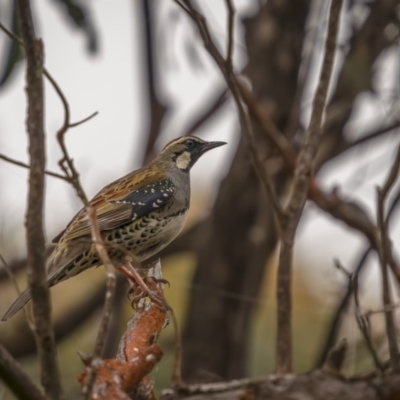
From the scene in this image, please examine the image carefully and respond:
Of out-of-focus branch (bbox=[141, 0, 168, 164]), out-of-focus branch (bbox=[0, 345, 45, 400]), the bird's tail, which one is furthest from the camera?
out-of-focus branch (bbox=[141, 0, 168, 164])

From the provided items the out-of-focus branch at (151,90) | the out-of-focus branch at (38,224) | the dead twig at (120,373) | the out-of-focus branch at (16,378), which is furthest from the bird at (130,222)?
the out-of-focus branch at (151,90)

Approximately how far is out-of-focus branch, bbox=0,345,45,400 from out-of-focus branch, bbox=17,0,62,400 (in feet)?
0.26

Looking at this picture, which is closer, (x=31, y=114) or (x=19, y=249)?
(x=31, y=114)

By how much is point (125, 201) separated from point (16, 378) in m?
2.90

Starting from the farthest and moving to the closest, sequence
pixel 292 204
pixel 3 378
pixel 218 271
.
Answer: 1. pixel 218 271
2. pixel 292 204
3. pixel 3 378

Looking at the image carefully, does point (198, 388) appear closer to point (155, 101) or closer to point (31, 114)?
point (31, 114)

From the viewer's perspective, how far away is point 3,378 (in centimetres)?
261

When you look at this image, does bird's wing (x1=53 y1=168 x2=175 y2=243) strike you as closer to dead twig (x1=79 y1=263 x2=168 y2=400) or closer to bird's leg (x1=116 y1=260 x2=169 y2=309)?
bird's leg (x1=116 y1=260 x2=169 y2=309)

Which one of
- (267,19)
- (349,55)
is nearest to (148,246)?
(349,55)

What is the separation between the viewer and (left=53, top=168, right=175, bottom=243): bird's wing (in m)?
5.13

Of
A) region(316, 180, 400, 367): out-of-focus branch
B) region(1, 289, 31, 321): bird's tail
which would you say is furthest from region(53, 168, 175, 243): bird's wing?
region(316, 180, 400, 367): out-of-focus branch

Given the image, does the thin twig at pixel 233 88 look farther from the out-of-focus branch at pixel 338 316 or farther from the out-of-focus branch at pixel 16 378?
the out-of-focus branch at pixel 16 378

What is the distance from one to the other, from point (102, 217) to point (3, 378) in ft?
8.82

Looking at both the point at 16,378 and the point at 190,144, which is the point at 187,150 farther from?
the point at 16,378
